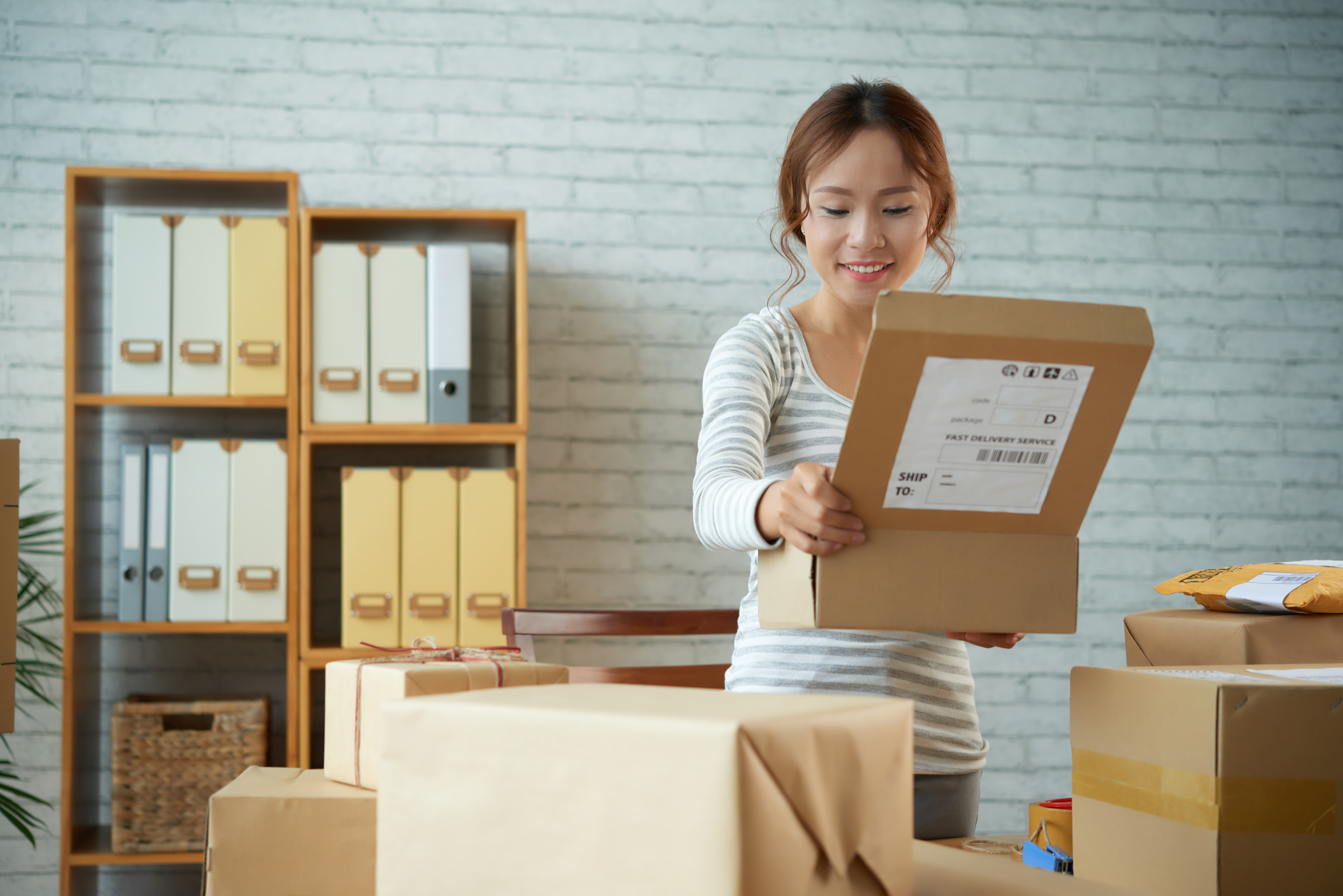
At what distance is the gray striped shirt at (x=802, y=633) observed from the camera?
0.94 metres

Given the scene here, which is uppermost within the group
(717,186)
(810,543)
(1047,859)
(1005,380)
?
(717,186)

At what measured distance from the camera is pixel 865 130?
102cm

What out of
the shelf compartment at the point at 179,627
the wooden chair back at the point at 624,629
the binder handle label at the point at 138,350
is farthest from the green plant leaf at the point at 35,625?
the wooden chair back at the point at 624,629

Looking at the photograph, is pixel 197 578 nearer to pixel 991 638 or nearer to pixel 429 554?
pixel 429 554

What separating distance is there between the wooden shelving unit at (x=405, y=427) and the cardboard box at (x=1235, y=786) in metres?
1.65

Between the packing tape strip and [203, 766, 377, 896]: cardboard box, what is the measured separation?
62cm

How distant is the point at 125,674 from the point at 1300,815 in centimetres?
250

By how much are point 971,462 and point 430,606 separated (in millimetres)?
1698

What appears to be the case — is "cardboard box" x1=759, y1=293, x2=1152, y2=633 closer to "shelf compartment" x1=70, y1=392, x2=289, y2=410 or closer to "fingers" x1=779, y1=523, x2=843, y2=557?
"fingers" x1=779, y1=523, x2=843, y2=557

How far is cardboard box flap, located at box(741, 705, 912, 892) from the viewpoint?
0.45 meters

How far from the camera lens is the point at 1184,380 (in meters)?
2.78

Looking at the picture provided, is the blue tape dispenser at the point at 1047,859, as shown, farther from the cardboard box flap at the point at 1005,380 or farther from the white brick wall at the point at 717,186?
the white brick wall at the point at 717,186

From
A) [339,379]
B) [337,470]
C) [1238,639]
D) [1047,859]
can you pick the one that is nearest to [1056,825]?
[1047,859]

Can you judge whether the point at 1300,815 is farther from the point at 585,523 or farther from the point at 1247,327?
the point at 1247,327
